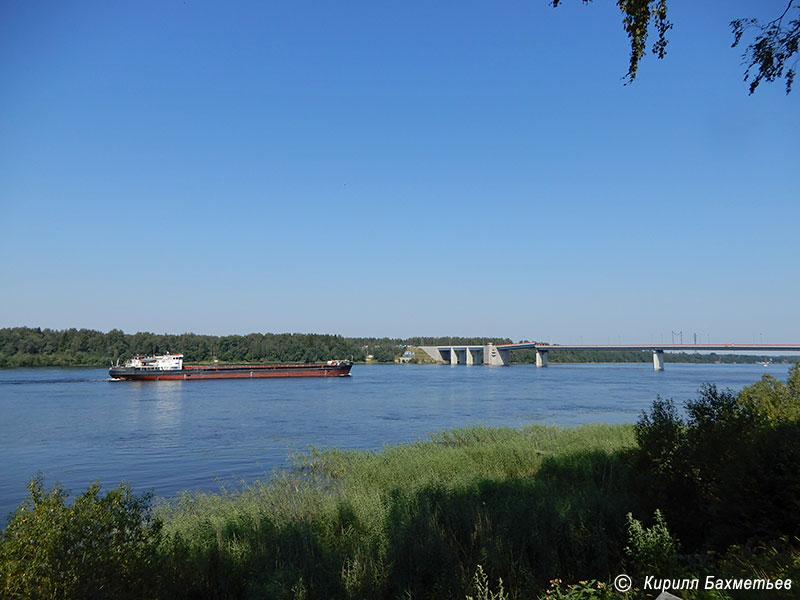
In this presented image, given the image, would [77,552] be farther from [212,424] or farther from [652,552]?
[212,424]

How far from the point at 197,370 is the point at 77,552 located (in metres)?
110

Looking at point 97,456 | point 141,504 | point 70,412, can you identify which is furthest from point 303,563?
point 70,412

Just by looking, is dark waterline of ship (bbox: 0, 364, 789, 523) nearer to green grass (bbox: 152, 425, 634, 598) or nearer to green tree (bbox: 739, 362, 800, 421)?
green grass (bbox: 152, 425, 634, 598)

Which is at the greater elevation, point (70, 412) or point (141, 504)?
point (141, 504)

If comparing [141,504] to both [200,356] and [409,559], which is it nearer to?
[409,559]

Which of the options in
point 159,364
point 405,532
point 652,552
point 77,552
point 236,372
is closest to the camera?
point 77,552

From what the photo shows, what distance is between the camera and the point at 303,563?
11.1 m

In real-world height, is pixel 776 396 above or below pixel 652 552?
above

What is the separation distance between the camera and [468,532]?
500 inches

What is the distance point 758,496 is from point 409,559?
6643 mm

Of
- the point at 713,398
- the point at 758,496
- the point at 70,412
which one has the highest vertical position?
the point at 713,398

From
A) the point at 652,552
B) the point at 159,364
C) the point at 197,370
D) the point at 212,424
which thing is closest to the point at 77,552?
the point at 652,552

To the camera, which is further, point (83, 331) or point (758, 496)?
point (83, 331)

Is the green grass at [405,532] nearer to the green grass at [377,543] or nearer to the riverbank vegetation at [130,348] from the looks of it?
the green grass at [377,543]
